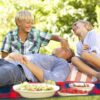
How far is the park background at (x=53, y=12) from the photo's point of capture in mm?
8820

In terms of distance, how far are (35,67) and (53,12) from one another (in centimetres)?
636

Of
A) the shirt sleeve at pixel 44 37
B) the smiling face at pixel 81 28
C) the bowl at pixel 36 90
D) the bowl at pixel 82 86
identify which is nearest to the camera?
the bowl at pixel 36 90

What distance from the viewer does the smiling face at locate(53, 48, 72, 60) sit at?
3.43m

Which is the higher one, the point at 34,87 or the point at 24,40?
the point at 24,40

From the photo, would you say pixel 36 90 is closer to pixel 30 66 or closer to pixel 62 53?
pixel 30 66

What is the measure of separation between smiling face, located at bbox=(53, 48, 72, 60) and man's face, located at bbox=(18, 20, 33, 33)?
14.7 inches

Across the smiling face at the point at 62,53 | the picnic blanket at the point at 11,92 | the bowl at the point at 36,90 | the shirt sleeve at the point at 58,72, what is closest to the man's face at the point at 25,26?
the smiling face at the point at 62,53

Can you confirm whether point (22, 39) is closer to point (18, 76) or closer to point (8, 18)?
point (18, 76)

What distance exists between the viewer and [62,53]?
3.44 m

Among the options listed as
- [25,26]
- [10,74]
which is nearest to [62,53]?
[25,26]

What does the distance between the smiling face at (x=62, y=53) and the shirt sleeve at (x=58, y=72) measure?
18 cm

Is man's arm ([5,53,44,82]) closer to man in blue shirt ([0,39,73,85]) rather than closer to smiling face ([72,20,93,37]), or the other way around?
man in blue shirt ([0,39,73,85])

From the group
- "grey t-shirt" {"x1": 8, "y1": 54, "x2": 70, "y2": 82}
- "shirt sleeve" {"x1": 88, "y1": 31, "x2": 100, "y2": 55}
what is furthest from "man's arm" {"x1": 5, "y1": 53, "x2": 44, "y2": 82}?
"shirt sleeve" {"x1": 88, "y1": 31, "x2": 100, "y2": 55}

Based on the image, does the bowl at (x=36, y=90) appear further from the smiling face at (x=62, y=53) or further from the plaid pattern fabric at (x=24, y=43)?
the plaid pattern fabric at (x=24, y=43)
